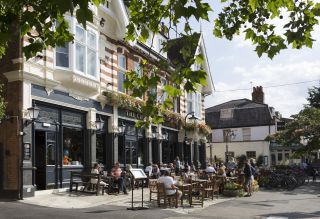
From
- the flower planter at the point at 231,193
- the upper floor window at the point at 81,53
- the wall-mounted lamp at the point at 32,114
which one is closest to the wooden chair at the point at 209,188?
the flower planter at the point at 231,193

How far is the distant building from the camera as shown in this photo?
55281 mm

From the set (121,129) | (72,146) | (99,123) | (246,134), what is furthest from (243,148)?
(72,146)

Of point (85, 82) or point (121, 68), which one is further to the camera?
point (121, 68)

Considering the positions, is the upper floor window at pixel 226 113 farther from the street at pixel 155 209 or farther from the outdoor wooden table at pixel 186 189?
the outdoor wooden table at pixel 186 189

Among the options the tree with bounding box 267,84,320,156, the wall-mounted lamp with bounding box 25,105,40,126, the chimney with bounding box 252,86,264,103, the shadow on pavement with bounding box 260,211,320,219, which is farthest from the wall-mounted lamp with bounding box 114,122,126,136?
the chimney with bounding box 252,86,264,103

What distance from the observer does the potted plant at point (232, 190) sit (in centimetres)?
2036

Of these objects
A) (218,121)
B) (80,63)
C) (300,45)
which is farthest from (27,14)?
(218,121)

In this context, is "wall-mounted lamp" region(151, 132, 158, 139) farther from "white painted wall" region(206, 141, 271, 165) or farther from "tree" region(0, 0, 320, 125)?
"white painted wall" region(206, 141, 271, 165)

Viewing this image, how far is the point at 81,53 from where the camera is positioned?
64.8ft

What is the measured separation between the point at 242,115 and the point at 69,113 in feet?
136

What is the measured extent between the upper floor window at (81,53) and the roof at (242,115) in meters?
38.2

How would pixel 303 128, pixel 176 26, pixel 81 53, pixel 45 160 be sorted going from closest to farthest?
pixel 176 26
pixel 45 160
pixel 81 53
pixel 303 128

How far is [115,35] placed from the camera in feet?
75.8

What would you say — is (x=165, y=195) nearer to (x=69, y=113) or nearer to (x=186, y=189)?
(x=186, y=189)
